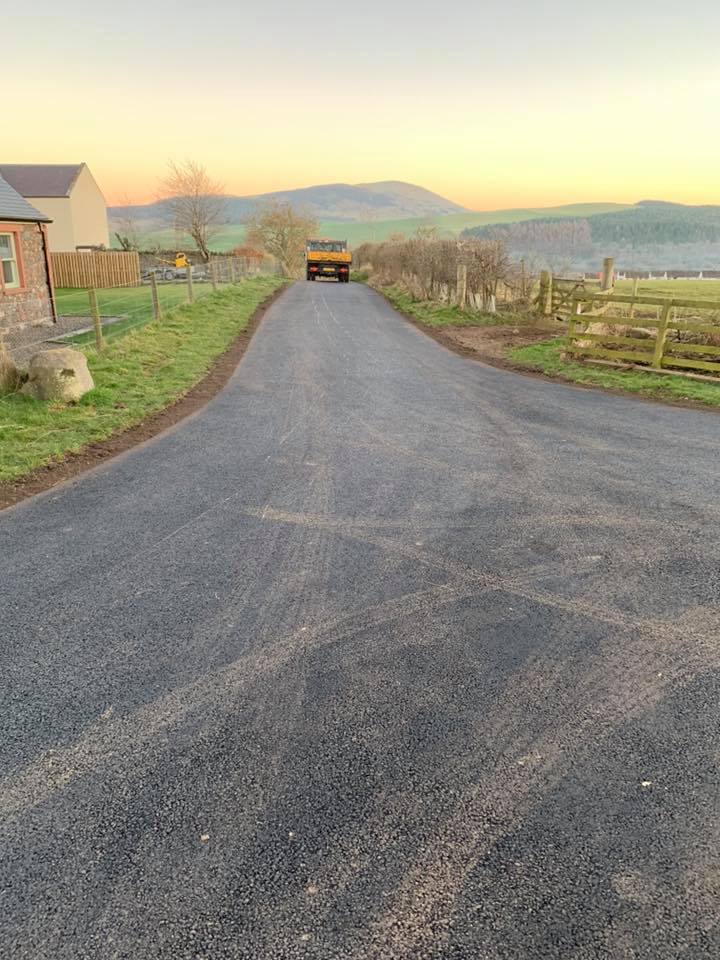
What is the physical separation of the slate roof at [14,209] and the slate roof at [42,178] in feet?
93.7

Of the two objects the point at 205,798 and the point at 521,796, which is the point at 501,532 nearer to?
the point at 521,796

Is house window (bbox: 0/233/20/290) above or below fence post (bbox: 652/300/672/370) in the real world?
above

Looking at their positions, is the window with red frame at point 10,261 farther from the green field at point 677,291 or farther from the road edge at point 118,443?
the green field at point 677,291

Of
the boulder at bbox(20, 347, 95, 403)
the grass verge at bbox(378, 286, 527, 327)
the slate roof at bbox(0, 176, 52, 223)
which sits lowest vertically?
the boulder at bbox(20, 347, 95, 403)

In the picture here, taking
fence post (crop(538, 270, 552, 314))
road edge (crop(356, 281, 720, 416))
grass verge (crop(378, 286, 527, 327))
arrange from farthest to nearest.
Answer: grass verge (crop(378, 286, 527, 327))
fence post (crop(538, 270, 552, 314))
road edge (crop(356, 281, 720, 416))

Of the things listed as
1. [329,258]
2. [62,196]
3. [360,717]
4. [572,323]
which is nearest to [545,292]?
[572,323]

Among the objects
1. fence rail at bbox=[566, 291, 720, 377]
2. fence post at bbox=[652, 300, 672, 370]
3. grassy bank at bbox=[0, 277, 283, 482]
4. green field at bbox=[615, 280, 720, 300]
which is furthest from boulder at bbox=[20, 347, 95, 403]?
green field at bbox=[615, 280, 720, 300]

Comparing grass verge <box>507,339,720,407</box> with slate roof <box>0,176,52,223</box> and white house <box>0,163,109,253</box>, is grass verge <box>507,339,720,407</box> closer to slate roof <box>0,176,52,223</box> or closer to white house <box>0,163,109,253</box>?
slate roof <box>0,176,52,223</box>

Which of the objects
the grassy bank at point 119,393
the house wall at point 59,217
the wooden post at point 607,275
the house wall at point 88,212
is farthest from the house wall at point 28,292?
the house wall at point 88,212

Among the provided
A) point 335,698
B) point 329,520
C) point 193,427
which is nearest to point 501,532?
point 329,520

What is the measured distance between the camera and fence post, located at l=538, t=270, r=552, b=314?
809 inches

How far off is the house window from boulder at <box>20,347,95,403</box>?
11.9 m

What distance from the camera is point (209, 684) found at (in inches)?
142

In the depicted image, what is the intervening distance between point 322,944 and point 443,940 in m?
0.45
